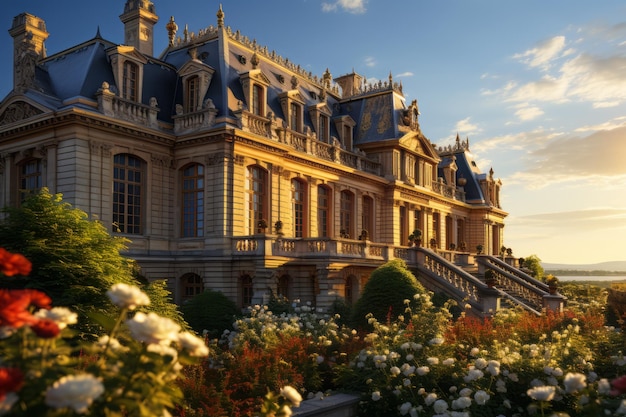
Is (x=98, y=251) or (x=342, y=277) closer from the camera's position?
(x=98, y=251)

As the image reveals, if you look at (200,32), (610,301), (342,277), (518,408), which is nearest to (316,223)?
(342,277)

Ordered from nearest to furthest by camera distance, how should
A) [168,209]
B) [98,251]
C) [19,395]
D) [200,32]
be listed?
[19,395] < [98,251] < [168,209] < [200,32]

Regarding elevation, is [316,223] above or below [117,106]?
below

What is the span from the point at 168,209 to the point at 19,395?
22.8m

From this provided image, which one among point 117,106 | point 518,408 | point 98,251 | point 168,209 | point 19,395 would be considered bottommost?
point 518,408

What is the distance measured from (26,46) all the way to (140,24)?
20.7 feet

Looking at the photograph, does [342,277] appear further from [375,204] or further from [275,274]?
[375,204]

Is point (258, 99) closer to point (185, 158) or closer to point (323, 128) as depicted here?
point (185, 158)

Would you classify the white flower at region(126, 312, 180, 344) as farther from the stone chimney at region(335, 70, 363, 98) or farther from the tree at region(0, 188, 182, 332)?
the stone chimney at region(335, 70, 363, 98)

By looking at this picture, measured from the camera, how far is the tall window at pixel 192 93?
88.6 ft

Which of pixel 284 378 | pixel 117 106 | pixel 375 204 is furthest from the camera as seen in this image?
pixel 375 204

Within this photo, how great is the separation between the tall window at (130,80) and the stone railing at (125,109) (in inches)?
34.3

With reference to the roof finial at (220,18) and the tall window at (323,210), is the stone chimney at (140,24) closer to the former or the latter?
the roof finial at (220,18)

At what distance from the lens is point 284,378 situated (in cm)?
1029
